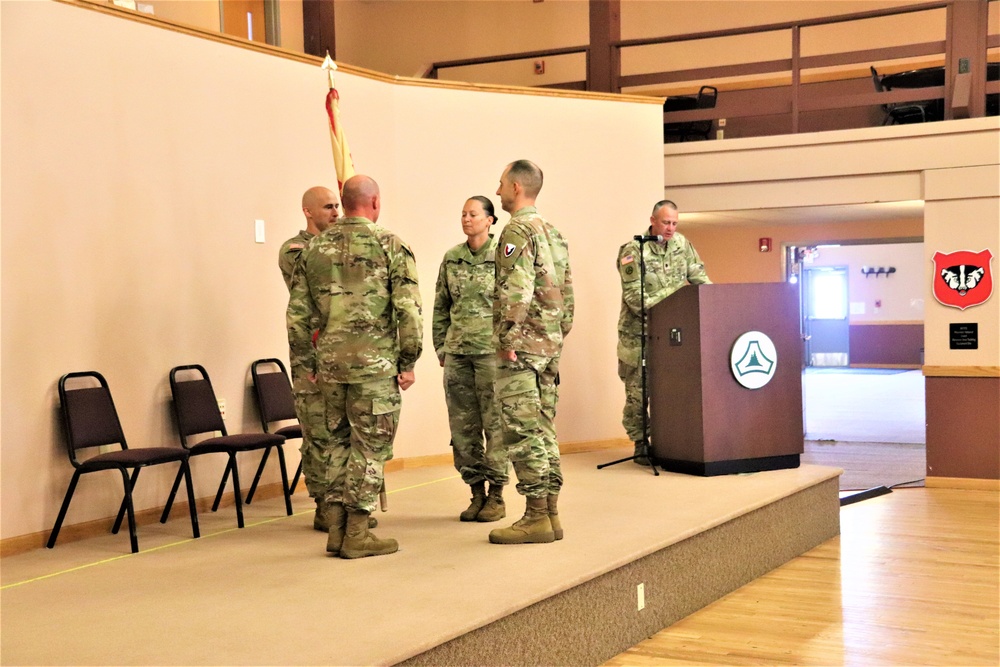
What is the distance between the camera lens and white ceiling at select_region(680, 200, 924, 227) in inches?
318

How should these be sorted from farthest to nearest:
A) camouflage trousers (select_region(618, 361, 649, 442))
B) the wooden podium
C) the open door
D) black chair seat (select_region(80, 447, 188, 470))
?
the open door
camouflage trousers (select_region(618, 361, 649, 442))
the wooden podium
black chair seat (select_region(80, 447, 188, 470))

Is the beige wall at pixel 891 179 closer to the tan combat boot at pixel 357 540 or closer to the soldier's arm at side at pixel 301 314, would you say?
the soldier's arm at side at pixel 301 314

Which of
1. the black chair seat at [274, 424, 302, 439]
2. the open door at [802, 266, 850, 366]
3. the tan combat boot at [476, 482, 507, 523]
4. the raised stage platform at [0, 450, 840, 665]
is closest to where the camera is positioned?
the raised stage platform at [0, 450, 840, 665]

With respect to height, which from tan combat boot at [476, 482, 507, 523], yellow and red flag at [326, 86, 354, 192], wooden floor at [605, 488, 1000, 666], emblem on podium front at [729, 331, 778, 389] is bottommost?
wooden floor at [605, 488, 1000, 666]

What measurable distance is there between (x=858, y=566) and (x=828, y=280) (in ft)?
45.9

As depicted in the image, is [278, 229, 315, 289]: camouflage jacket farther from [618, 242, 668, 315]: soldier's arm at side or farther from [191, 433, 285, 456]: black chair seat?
[618, 242, 668, 315]: soldier's arm at side

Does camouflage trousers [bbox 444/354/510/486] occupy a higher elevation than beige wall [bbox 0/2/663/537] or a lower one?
lower

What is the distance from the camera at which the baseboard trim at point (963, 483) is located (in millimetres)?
7117

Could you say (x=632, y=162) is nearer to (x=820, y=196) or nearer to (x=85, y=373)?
(x=820, y=196)

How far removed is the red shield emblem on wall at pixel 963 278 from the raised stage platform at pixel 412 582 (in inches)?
98.8

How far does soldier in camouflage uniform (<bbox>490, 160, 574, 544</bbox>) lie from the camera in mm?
3967

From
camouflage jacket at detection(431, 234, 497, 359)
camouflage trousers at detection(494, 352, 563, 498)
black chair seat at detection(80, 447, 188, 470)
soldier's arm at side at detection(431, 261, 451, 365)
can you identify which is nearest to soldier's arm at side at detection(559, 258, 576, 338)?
camouflage trousers at detection(494, 352, 563, 498)

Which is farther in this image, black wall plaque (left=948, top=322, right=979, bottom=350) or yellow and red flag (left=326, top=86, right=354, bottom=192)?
black wall plaque (left=948, top=322, right=979, bottom=350)

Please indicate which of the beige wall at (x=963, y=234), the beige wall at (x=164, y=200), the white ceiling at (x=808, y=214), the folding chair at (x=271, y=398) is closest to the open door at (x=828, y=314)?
the white ceiling at (x=808, y=214)
